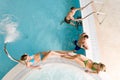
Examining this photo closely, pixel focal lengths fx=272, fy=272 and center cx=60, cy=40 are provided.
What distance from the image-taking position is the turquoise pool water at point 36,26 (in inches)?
248

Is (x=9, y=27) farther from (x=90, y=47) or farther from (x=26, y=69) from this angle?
(x=90, y=47)

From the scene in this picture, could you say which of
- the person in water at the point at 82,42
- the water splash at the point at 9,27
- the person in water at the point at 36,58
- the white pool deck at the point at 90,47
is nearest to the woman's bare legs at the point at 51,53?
the person in water at the point at 36,58

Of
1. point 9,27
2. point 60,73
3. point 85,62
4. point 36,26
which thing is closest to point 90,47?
point 85,62

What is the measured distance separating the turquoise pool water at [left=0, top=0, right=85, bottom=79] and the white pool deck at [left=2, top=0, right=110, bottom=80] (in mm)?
184

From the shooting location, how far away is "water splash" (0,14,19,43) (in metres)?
6.29

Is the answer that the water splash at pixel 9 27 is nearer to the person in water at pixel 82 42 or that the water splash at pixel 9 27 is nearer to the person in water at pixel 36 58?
the person in water at pixel 36 58

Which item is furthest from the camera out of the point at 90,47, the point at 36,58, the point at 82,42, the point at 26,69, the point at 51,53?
the point at 90,47

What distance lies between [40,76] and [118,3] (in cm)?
337

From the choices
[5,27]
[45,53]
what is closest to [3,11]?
[5,27]

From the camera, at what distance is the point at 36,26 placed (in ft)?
21.9

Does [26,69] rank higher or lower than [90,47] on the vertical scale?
lower

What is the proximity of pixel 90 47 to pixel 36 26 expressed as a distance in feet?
4.64

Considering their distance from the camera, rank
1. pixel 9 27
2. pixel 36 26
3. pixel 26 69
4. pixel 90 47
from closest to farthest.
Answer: pixel 26 69
pixel 9 27
pixel 90 47
pixel 36 26

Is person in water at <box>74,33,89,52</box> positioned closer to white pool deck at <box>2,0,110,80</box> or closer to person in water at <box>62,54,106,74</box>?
white pool deck at <box>2,0,110,80</box>
